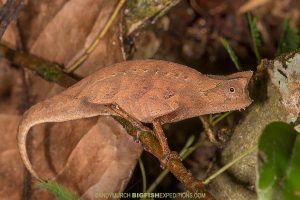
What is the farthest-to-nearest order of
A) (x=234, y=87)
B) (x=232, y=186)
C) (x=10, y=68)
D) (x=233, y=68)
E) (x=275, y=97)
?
1. (x=233, y=68)
2. (x=10, y=68)
3. (x=232, y=186)
4. (x=275, y=97)
5. (x=234, y=87)

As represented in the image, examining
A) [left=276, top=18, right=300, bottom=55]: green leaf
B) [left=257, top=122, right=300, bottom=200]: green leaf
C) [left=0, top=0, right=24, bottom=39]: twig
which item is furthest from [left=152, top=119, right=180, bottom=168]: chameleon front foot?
[left=276, top=18, right=300, bottom=55]: green leaf

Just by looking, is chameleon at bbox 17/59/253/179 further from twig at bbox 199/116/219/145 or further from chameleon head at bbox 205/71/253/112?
twig at bbox 199/116/219/145

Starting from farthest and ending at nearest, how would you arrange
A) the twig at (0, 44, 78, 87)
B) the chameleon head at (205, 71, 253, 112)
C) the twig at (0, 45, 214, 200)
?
the twig at (0, 44, 78, 87), the chameleon head at (205, 71, 253, 112), the twig at (0, 45, 214, 200)

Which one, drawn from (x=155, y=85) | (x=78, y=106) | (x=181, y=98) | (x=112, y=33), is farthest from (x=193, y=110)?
(x=112, y=33)

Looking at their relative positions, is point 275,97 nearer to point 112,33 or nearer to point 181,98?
A: point 181,98

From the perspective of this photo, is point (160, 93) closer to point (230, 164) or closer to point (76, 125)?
point (230, 164)
